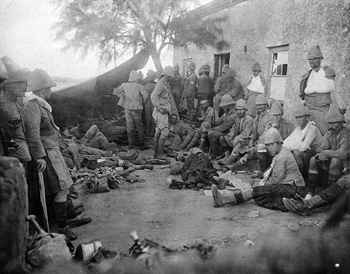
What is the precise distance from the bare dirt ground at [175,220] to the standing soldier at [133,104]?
3116 millimetres

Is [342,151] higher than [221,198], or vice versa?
[342,151]

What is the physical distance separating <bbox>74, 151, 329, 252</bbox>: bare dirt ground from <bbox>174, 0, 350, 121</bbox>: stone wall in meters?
3.55

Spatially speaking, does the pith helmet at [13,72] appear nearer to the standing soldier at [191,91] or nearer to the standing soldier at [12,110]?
the standing soldier at [12,110]

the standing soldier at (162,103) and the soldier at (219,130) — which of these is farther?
the soldier at (219,130)

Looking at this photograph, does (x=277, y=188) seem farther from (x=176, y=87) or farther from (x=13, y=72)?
(x=176, y=87)

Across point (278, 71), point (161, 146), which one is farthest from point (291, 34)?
point (161, 146)

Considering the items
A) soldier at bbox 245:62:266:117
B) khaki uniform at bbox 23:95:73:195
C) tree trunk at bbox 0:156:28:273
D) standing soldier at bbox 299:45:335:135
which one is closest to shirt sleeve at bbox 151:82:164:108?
soldier at bbox 245:62:266:117

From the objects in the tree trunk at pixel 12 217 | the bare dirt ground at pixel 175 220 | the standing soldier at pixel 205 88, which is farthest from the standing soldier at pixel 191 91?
the tree trunk at pixel 12 217

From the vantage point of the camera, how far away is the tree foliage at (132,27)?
877cm

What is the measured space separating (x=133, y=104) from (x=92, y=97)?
2.05 m

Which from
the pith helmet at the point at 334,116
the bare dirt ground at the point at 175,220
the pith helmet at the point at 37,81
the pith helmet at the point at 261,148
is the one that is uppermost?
the pith helmet at the point at 37,81

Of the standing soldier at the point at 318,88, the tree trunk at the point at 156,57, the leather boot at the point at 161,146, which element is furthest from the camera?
the tree trunk at the point at 156,57

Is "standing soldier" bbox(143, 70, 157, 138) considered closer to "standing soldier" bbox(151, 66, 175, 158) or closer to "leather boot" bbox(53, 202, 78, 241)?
"standing soldier" bbox(151, 66, 175, 158)

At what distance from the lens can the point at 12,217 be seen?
6.80 feet
